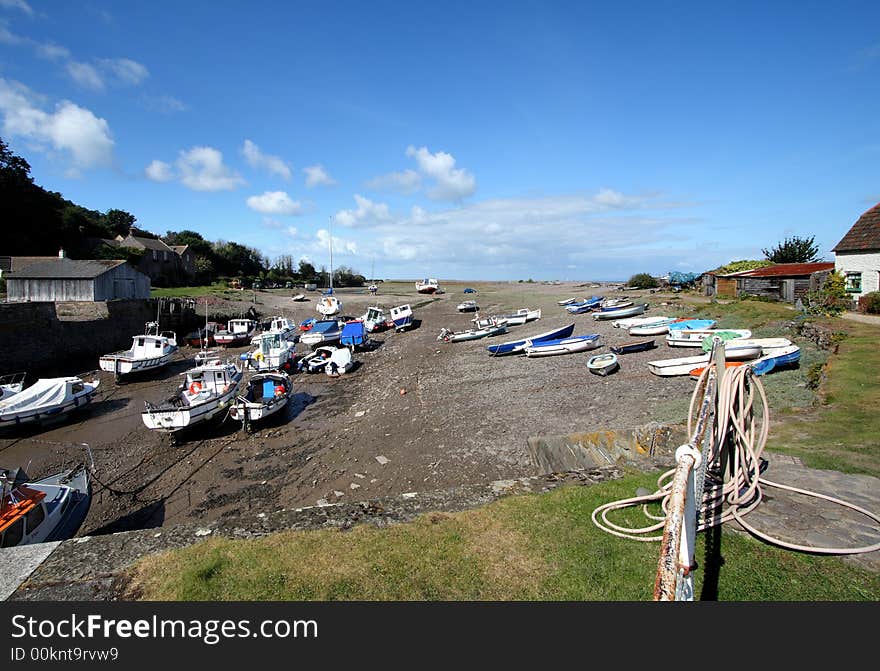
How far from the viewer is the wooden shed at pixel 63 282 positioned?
3192 centimetres

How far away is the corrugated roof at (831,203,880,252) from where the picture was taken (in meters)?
24.9

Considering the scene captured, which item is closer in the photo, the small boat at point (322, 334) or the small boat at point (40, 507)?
the small boat at point (40, 507)

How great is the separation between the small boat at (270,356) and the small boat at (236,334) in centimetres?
966

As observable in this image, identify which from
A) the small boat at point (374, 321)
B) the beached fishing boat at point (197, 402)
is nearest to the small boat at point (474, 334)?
the small boat at point (374, 321)

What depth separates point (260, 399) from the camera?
730 inches

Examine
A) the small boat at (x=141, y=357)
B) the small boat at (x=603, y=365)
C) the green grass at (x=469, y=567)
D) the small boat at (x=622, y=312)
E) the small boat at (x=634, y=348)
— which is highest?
the small boat at (x=622, y=312)

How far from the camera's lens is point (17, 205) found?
50.5 metres

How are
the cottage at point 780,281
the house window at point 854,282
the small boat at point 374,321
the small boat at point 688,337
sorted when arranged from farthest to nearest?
the small boat at point 374,321, the cottage at point 780,281, the house window at point 854,282, the small boat at point 688,337

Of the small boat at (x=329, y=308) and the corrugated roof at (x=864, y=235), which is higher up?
the corrugated roof at (x=864, y=235)

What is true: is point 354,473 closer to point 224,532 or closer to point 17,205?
point 224,532

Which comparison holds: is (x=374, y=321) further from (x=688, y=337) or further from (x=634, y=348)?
(x=688, y=337)

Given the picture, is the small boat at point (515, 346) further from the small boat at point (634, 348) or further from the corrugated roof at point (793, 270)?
the corrugated roof at point (793, 270)
